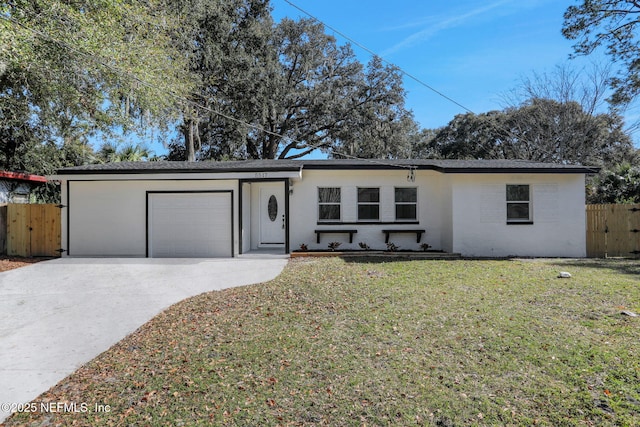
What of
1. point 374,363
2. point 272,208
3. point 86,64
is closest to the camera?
point 374,363

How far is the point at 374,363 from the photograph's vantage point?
12.4 ft

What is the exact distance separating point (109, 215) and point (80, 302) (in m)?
6.19

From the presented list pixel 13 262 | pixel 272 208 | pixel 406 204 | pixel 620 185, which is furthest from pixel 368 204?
pixel 13 262

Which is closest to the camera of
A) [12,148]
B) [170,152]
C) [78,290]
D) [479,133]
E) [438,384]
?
[438,384]

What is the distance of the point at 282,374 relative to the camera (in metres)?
3.58

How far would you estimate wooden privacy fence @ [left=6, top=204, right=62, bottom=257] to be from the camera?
12289 mm

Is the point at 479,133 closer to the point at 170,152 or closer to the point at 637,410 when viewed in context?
the point at 170,152

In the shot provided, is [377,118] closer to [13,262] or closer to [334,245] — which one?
[334,245]

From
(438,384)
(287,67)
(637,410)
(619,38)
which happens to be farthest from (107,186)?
(619,38)

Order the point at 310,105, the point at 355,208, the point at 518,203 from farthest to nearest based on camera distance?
the point at 310,105
the point at 355,208
the point at 518,203

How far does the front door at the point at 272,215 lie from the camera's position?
12680 mm

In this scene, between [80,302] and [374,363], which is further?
[80,302]

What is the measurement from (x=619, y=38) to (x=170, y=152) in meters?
23.7

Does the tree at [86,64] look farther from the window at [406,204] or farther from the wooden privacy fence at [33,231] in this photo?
the window at [406,204]
